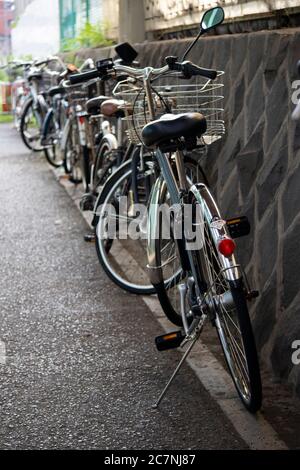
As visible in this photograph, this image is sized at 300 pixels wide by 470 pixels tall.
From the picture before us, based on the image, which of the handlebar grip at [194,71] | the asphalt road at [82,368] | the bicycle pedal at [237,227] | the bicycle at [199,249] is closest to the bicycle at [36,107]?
the asphalt road at [82,368]

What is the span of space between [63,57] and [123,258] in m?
10.2

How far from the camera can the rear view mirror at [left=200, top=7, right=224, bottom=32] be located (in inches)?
206

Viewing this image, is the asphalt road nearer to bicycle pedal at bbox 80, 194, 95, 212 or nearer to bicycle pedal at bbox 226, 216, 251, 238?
bicycle pedal at bbox 80, 194, 95, 212

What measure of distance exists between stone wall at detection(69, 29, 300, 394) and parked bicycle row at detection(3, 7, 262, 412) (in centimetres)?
21

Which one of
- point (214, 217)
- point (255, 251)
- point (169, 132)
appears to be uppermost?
point (169, 132)

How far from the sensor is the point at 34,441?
447 centimetres

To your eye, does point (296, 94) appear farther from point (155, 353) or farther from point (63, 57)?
point (63, 57)

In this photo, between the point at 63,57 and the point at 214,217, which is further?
the point at 63,57

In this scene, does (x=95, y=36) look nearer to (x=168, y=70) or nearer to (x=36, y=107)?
(x=36, y=107)

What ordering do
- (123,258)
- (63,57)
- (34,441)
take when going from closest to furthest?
1. (34,441)
2. (123,258)
3. (63,57)

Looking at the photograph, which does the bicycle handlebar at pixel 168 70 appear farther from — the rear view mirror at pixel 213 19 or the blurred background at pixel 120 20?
the blurred background at pixel 120 20

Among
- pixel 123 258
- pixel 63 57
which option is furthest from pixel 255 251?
pixel 63 57

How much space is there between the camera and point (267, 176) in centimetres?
556

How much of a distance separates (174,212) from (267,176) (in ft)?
2.51
